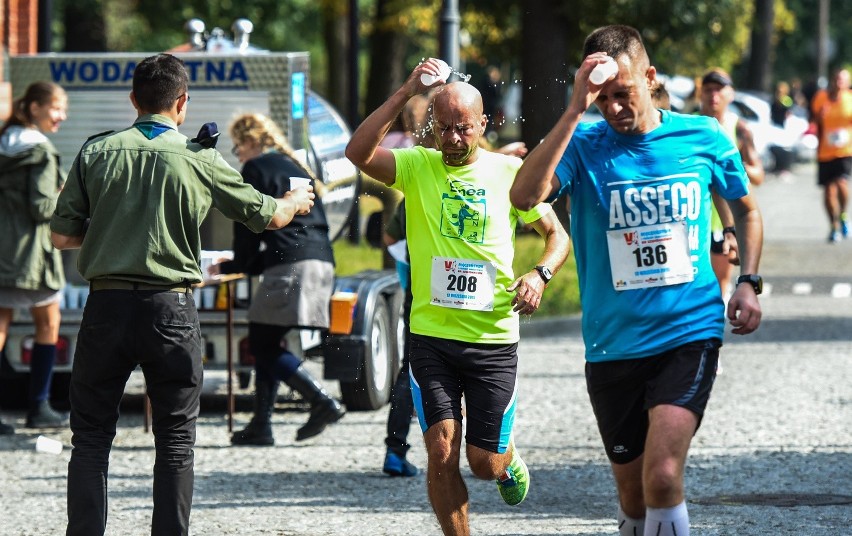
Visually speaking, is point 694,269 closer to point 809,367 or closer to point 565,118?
point 565,118

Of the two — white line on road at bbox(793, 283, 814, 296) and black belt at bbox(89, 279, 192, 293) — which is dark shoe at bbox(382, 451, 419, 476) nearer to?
black belt at bbox(89, 279, 192, 293)

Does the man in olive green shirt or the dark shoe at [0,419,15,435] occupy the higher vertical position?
the man in olive green shirt

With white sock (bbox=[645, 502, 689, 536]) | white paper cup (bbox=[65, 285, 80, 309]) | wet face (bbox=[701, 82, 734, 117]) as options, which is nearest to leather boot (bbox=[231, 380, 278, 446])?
white paper cup (bbox=[65, 285, 80, 309])

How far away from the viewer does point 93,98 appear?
10.8m


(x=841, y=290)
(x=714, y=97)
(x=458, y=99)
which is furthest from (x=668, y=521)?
(x=841, y=290)

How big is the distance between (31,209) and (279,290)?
1.50 m

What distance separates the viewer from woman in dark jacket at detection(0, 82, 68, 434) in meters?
9.32

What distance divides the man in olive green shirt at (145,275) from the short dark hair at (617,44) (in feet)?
4.82

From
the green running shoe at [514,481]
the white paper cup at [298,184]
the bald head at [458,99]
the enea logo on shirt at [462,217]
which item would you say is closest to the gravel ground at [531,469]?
the green running shoe at [514,481]

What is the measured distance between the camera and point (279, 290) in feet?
29.9

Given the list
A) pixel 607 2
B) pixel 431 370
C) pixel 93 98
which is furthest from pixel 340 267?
pixel 431 370

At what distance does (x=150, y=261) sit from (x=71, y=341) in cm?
432

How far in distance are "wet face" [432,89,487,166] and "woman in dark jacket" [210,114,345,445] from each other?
2.89m

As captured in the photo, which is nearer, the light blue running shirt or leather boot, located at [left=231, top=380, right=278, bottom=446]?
the light blue running shirt
